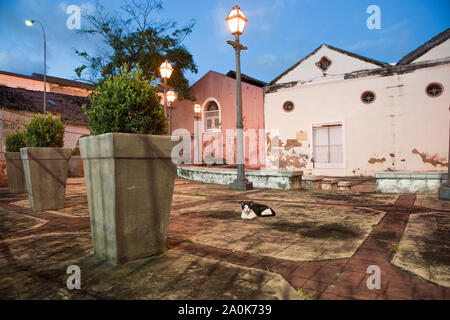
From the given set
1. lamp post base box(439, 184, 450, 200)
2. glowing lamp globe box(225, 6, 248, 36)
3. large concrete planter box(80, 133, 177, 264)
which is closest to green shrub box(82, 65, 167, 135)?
large concrete planter box(80, 133, 177, 264)

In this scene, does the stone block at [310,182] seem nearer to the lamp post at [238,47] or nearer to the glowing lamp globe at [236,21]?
the lamp post at [238,47]

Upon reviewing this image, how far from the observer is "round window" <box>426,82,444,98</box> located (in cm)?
1105

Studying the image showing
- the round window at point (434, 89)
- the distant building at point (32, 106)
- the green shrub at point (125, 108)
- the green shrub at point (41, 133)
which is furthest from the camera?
the distant building at point (32, 106)

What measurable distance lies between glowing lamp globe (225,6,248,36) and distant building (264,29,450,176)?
7.59 meters

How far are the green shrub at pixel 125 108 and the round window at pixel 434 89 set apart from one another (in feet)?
42.9

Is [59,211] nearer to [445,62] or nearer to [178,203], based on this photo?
[178,203]

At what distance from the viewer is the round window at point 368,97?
1243 centimetres

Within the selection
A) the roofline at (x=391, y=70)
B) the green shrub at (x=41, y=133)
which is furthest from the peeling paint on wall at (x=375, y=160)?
the green shrub at (x=41, y=133)

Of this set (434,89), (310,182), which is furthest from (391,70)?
(310,182)

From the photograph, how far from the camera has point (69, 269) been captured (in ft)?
7.16

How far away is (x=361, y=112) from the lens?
1262 centimetres

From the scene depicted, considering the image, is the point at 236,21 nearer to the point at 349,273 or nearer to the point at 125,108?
the point at 125,108

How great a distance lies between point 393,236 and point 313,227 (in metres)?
0.89

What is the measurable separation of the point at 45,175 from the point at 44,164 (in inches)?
8.7
